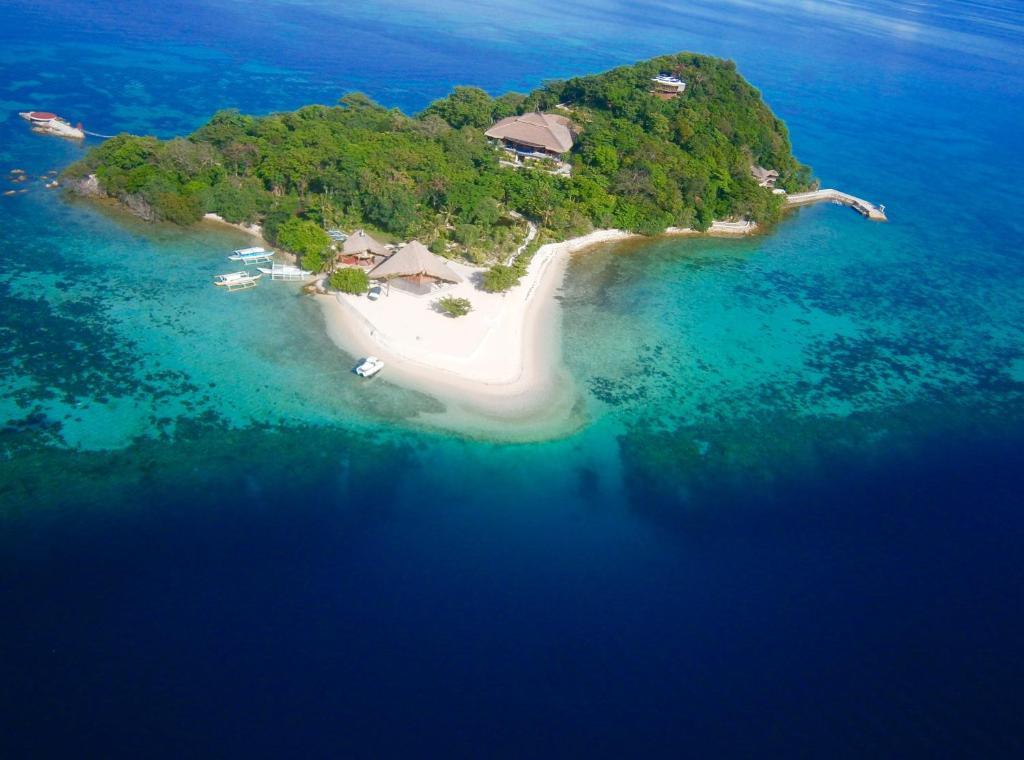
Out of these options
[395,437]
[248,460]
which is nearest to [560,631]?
[395,437]

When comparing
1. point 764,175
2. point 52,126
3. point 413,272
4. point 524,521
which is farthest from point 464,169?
point 52,126

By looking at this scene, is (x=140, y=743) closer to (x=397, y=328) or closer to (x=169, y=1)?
(x=397, y=328)

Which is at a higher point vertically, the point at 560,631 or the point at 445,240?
the point at 445,240

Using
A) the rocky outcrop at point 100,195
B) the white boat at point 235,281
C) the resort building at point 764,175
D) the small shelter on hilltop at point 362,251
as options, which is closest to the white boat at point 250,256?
the white boat at point 235,281

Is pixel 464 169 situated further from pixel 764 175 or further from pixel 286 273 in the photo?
pixel 764 175

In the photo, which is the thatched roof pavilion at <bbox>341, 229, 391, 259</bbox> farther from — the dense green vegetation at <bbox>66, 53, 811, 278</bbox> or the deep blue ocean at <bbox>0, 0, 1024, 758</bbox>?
the deep blue ocean at <bbox>0, 0, 1024, 758</bbox>

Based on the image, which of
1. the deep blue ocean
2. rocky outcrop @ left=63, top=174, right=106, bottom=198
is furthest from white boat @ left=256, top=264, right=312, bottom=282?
rocky outcrop @ left=63, top=174, right=106, bottom=198
